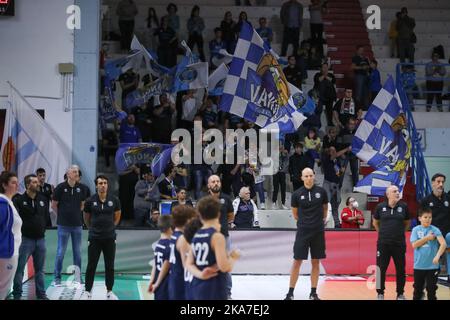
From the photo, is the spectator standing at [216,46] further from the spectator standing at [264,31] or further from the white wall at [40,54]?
the white wall at [40,54]

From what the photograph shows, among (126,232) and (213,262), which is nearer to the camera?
(213,262)

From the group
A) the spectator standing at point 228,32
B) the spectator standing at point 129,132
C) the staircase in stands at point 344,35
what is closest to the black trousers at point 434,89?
the staircase in stands at point 344,35

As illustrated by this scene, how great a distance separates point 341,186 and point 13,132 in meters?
8.33

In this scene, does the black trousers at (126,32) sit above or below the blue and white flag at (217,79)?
above

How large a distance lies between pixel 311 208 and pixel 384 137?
6.49 meters

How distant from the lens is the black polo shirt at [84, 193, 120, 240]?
13938 mm

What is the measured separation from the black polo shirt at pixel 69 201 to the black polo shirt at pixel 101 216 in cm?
134

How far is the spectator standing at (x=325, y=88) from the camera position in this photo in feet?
76.1

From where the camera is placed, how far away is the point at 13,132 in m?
19.1

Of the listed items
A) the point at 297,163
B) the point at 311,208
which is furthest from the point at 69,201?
the point at 297,163

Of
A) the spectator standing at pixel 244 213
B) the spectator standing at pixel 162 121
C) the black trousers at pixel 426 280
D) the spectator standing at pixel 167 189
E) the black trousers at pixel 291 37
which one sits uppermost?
the black trousers at pixel 291 37

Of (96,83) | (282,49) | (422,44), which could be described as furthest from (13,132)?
(422,44)

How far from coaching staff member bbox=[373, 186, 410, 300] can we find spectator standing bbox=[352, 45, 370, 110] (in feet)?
33.9
